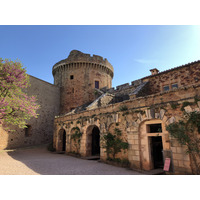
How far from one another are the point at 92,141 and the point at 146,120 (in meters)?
6.11

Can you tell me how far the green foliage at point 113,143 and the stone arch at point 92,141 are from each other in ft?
7.30

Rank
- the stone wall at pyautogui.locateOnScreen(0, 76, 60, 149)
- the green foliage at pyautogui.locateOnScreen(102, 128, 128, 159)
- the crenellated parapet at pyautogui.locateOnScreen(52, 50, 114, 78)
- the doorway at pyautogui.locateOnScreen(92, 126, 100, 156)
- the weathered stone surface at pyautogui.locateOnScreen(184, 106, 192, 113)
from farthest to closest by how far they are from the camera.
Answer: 1. the crenellated parapet at pyautogui.locateOnScreen(52, 50, 114, 78)
2. the stone wall at pyautogui.locateOnScreen(0, 76, 60, 149)
3. the doorway at pyautogui.locateOnScreen(92, 126, 100, 156)
4. the green foliage at pyautogui.locateOnScreen(102, 128, 128, 159)
5. the weathered stone surface at pyautogui.locateOnScreen(184, 106, 192, 113)

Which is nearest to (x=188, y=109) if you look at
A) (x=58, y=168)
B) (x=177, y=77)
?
(x=177, y=77)

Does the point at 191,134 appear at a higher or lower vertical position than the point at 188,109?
lower

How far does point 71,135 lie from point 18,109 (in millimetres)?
4615

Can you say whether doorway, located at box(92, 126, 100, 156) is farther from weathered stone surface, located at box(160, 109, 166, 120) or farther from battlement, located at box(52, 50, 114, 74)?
battlement, located at box(52, 50, 114, 74)

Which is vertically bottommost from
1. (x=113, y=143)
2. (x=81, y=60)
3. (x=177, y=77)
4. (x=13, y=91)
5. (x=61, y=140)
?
(x=61, y=140)

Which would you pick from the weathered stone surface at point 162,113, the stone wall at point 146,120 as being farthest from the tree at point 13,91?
the weathered stone surface at point 162,113

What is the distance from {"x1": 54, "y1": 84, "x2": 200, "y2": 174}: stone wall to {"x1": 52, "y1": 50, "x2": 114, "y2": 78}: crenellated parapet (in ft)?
45.4

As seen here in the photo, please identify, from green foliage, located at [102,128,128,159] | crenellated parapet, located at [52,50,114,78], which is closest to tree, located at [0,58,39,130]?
green foliage, located at [102,128,128,159]

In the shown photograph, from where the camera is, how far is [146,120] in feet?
24.4

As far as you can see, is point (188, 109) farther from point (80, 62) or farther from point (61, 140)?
point (80, 62)

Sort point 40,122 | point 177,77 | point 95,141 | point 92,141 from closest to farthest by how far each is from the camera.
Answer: point 177,77, point 92,141, point 95,141, point 40,122

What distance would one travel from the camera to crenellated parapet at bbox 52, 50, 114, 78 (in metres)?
22.5
